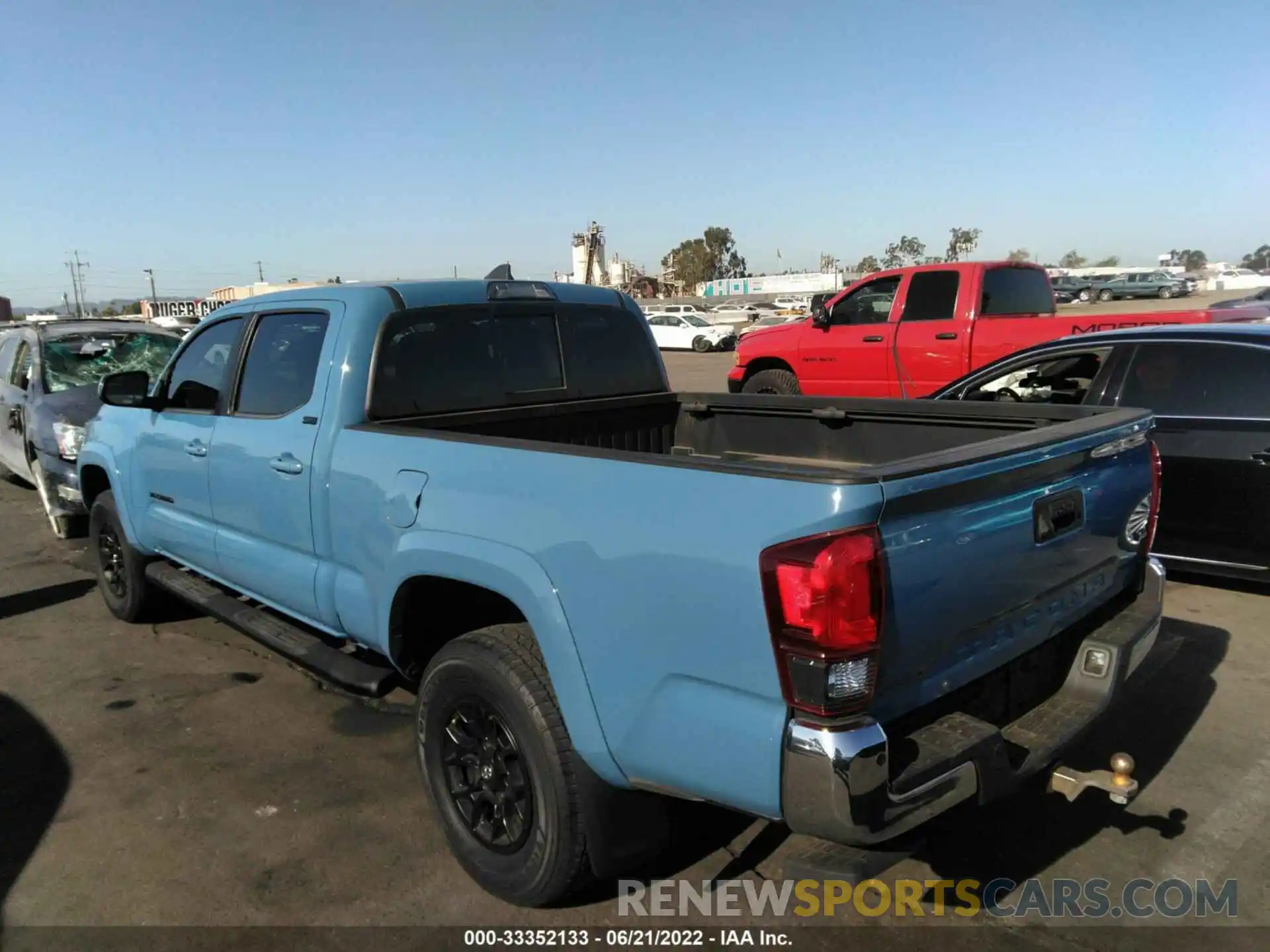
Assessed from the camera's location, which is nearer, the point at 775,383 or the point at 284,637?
the point at 284,637

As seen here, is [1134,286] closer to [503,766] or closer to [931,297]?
[931,297]

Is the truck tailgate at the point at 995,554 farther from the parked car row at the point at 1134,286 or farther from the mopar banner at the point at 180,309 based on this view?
the parked car row at the point at 1134,286

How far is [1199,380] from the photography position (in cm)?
516

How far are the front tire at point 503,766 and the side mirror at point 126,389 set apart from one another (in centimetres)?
283

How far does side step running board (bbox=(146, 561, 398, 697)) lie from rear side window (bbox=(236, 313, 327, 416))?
0.95 metres

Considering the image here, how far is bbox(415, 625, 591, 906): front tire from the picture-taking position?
99.3 inches

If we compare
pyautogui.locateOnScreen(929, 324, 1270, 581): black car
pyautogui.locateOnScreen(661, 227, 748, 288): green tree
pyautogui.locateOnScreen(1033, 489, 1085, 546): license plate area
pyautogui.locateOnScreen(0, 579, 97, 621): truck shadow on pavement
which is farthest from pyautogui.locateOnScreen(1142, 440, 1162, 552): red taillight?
pyautogui.locateOnScreen(661, 227, 748, 288): green tree

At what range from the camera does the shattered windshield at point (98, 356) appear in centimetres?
834

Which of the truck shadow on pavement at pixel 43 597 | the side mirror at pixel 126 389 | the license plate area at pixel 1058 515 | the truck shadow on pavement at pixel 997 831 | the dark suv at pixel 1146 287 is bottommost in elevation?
the truck shadow on pavement at pixel 997 831

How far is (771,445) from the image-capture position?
4203mm

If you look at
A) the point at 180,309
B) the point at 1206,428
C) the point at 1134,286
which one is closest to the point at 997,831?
the point at 1206,428

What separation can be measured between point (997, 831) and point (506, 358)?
2.72 meters

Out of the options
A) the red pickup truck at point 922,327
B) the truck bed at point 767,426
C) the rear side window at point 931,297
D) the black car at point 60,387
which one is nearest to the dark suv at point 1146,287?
the red pickup truck at point 922,327

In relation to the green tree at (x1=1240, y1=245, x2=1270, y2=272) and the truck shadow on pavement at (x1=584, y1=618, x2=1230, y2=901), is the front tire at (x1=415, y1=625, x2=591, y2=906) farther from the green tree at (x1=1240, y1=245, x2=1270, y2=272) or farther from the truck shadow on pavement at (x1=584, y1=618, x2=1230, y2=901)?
the green tree at (x1=1240, y1=245, x2=1270, y2=272)
